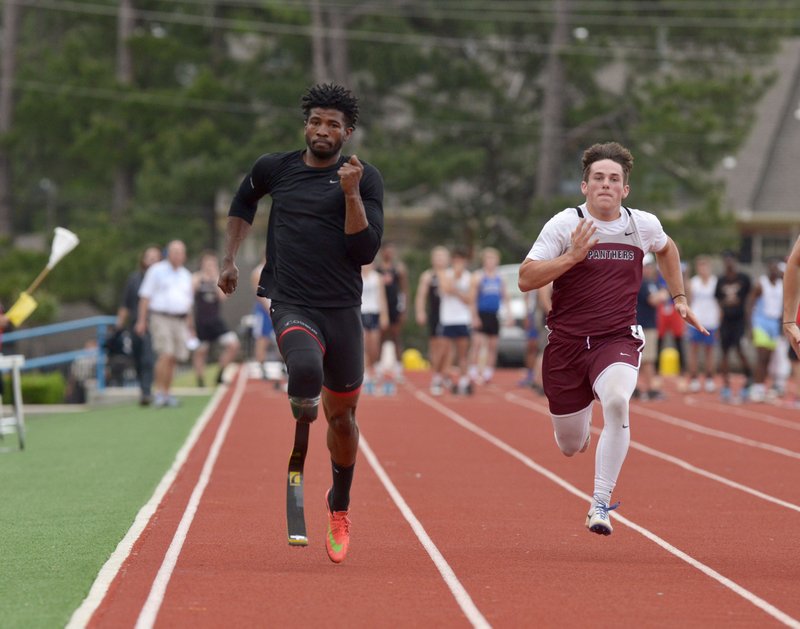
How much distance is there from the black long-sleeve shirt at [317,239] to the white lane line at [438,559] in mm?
1347

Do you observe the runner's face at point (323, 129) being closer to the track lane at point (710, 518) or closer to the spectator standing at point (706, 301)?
the track lane at point (710, 518)

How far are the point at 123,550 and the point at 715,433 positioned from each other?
32.3ft

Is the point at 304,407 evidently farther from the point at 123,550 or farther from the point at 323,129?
the point at 323,129

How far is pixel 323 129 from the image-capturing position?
291 inches

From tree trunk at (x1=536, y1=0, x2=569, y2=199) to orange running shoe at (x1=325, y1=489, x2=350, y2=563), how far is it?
32.4 meters

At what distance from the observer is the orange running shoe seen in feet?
24.0

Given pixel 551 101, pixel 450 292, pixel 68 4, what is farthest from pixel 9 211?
pixel 450 292

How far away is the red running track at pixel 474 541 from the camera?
6.21 m

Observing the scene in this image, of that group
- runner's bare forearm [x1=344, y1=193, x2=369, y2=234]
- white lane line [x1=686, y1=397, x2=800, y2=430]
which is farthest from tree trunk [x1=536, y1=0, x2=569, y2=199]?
runner's bare forearm [x1=344, y1=193, x2=369, y2=234]

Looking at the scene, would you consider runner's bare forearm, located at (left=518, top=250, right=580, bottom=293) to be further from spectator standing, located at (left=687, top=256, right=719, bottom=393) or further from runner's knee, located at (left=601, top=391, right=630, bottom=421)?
spectator standing, located at (left=687, top=256, right=719, bottom=393)

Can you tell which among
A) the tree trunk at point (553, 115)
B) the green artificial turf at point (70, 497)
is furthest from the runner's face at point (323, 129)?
the tree trunk at point (553, 115)

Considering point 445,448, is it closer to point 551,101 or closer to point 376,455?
point 376,455

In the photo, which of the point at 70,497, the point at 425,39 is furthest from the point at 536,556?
the point at 425,39

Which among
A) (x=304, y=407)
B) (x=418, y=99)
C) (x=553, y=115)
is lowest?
(x=304, y=407)
